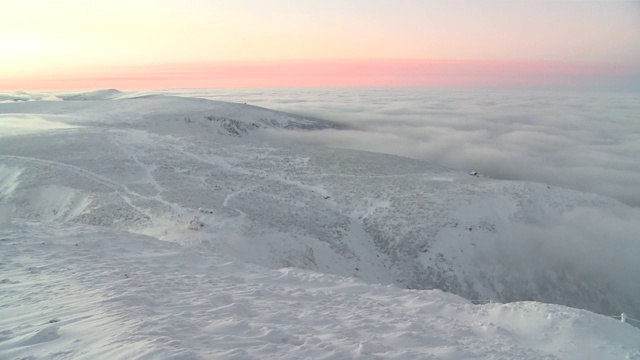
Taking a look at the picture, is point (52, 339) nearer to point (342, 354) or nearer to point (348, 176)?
point (342, 354)

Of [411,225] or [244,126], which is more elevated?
[244,126]

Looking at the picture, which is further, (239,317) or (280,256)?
(280,256)

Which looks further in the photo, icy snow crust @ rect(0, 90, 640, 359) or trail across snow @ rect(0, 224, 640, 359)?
icy snow crust @ rect(0, 90, 640, 359)

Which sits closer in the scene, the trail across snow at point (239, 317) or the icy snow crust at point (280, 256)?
the trail across snow at point (239, 317)

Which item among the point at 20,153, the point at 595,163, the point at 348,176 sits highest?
the point at 20,153

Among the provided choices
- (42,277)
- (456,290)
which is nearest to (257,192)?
(456,290)

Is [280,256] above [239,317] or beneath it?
beneath

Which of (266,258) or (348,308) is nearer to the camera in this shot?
(348,308)

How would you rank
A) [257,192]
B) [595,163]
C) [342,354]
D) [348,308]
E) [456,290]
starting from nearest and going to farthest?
[342,354] < [348,308] < [456,290] < [257,192] < [595,163]
